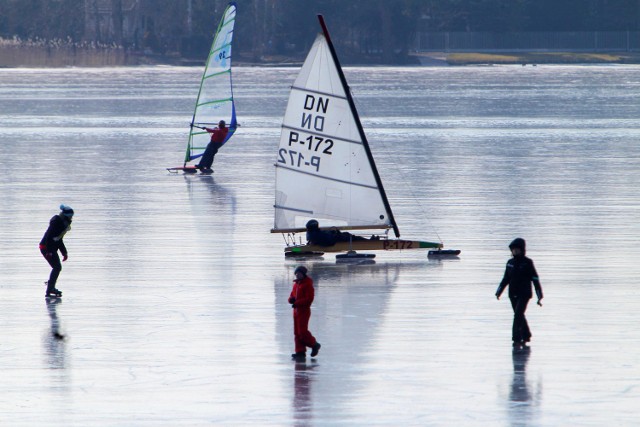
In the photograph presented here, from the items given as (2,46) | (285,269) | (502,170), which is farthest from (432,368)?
(2,46)

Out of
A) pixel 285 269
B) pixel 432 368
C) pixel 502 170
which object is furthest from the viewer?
pixel 502 170

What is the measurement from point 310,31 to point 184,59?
582 inches

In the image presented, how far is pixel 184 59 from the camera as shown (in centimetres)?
17125

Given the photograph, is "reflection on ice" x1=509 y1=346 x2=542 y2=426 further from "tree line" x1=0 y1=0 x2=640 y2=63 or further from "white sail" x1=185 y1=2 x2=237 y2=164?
"tree line" x1=0 y1=0 x2=640 y2=63

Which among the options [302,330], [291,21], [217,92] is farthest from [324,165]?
[291,21]

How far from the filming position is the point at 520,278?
17688 millimetres

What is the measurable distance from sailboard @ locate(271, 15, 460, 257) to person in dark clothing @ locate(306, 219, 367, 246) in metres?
0.09

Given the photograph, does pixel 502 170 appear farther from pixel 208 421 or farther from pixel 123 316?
pixel 208 421

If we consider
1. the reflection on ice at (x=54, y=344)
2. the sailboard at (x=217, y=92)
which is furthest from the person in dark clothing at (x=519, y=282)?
the sailboard at (x=217, y=92)

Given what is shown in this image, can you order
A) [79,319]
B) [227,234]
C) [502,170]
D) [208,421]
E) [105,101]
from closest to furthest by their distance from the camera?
1. [208,421]
2. [79,319]
3. [227,234]
4. [502,170]
5. [105,101]

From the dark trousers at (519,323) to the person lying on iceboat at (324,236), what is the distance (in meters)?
7.88

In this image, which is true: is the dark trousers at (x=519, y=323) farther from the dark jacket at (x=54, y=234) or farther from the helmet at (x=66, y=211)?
the dark jacket at (x=54, y=234)

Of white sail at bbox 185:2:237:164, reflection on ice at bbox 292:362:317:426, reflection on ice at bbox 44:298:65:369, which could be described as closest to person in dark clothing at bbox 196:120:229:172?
white sail at bbox 185:2:237:164

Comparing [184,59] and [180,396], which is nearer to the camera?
[180,396]
